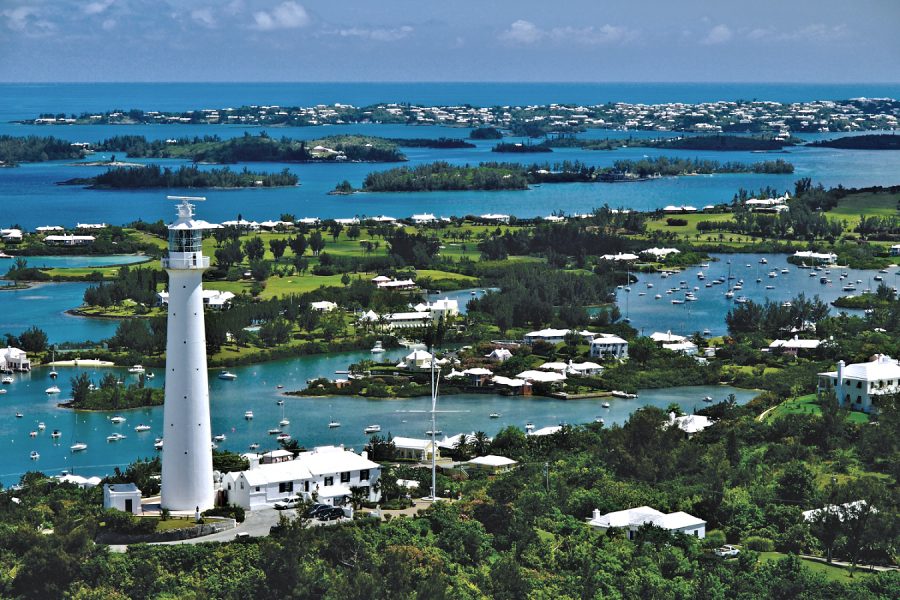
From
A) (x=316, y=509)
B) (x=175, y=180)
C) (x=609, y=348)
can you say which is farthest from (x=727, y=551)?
(x=175, y=180)

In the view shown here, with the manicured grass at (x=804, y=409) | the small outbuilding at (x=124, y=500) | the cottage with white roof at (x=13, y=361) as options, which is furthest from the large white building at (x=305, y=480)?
the cottage with white roof at (x=13, y=361)

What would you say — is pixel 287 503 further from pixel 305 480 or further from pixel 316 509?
pixel 316 509

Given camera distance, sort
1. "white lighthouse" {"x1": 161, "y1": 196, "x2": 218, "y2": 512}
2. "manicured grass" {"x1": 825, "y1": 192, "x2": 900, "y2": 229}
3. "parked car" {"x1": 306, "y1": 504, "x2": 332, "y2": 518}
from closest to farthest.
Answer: "white lighthouse" {"x1": 161, "y1": 196, "x2": 218, "y2": 512}
"parked car" {"x1": 306, "y1": 504, "x2": 332, "y2": 518}
"manicured grass" {"x1": 825, "y1": 192, "x2": 900, "y2": 229}

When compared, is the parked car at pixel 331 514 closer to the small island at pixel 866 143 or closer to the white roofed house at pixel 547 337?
the white roofed house at pixel 547 337

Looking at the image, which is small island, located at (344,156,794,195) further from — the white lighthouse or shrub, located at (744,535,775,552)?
shrub, located at (744,535,775,552)

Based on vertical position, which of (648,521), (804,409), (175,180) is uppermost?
(648,521)

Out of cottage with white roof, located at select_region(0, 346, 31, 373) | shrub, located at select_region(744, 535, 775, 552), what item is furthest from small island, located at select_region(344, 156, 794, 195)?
shrub, located at select_region(744, 535, 775, 552)

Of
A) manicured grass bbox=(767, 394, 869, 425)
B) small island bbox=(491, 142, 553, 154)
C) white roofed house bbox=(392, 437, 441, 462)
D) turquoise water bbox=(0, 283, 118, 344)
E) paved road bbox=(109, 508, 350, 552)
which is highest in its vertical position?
paved road bbox=(109, 508, 350, 552)
